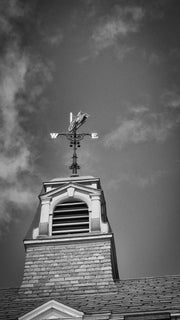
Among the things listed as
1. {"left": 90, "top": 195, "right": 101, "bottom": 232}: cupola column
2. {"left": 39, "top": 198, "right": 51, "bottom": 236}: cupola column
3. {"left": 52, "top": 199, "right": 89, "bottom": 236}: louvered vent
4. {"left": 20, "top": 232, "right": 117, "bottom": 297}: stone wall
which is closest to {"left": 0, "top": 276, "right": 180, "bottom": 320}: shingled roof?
{"left": 20, "top": 232, "right": 117, "bottom": 297}: stone wall

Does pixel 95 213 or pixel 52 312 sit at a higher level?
pixel 95 213

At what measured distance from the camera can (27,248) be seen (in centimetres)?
2228

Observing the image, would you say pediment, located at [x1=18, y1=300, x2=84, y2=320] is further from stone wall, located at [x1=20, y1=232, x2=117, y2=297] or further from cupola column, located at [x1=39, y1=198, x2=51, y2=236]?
cupola column, located at [x1=39, y1=198, x2=51, y2=236]

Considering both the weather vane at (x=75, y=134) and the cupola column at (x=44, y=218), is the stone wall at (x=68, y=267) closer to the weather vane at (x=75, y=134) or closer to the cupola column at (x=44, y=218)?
the cupola column at (x=44, y=218)

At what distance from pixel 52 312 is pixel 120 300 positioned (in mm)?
2484

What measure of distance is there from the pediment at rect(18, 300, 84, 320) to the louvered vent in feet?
19.4

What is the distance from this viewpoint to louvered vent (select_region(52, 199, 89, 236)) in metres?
23.2

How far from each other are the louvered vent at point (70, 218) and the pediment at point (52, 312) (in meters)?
5.92

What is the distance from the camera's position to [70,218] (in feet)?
77.5

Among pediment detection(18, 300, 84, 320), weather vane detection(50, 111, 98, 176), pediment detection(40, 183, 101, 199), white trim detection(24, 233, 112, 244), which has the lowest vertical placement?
pediment detection(18, 300, 84, 320)

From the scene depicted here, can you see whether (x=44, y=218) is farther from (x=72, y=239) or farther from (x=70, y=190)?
(x=72, y=239)

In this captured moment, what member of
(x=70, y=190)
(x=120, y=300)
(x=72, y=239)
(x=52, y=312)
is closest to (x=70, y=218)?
(x=70, y=190)

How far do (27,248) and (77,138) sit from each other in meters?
7.52

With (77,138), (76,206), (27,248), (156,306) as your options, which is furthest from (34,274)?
(77,138)
